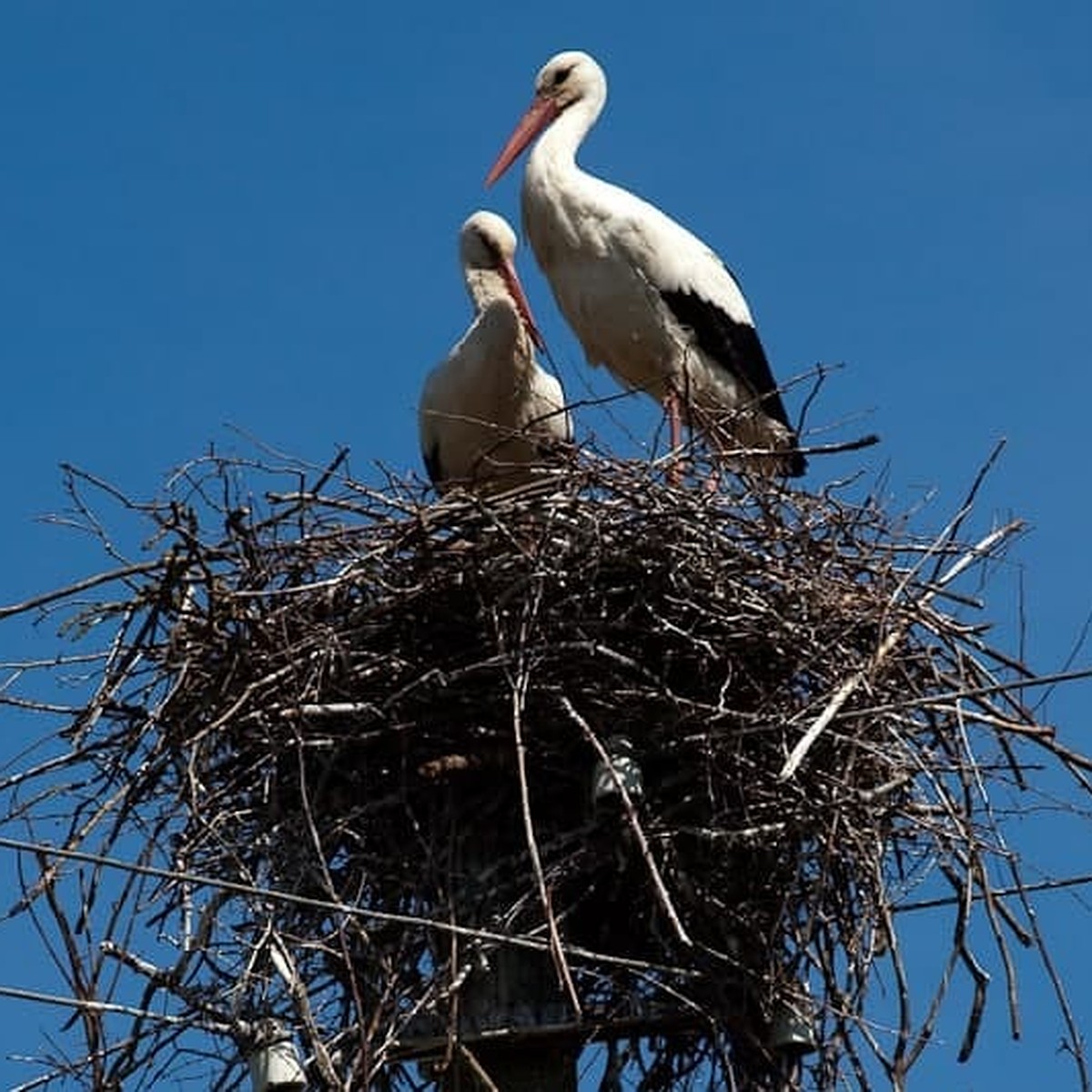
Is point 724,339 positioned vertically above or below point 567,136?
below

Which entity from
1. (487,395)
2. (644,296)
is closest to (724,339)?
(644,296)

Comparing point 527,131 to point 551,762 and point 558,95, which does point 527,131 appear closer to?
point 558,95

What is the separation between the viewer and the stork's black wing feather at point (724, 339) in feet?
27.4

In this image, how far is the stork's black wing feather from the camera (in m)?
8.34

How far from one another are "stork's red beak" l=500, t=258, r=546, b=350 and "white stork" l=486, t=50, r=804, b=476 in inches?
3.6

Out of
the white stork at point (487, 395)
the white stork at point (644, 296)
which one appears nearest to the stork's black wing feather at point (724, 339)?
the white stork at point (644, 296)

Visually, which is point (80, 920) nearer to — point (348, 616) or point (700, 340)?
point (348, 616)

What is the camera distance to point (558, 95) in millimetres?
9078

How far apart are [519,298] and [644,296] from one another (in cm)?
38

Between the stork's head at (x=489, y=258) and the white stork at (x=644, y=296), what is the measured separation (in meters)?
0.08

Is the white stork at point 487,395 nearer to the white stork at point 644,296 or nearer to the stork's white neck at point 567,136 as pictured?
the white stork at point 644,296

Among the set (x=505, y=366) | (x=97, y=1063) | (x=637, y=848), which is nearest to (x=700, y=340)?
(x=505, y=366)

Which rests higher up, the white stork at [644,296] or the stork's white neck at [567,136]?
the stork's white neck at [567,136]

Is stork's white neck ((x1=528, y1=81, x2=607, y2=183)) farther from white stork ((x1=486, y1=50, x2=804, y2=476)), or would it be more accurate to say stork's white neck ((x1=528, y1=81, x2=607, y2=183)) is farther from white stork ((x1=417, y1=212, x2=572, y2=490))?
white stork ((x1=417, y1=212, x2=572, y2=490))
